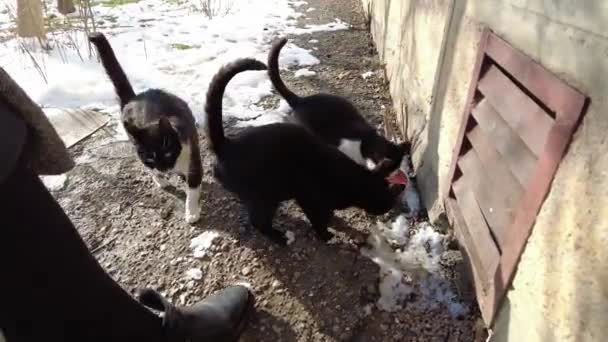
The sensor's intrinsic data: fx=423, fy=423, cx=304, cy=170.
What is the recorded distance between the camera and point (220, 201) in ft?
8.84

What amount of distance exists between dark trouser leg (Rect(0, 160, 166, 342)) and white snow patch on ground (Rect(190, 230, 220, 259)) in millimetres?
1033

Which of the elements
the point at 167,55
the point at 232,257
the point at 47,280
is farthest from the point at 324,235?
the point at 167,55

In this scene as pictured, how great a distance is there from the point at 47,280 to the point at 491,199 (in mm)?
1547

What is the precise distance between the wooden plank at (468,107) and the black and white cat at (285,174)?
1.14 ft

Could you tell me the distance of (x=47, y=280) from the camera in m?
1.07

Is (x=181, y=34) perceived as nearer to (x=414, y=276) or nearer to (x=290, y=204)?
(x=290, y=204)

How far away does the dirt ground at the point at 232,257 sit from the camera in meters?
1.92

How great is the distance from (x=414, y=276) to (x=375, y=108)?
1952mm

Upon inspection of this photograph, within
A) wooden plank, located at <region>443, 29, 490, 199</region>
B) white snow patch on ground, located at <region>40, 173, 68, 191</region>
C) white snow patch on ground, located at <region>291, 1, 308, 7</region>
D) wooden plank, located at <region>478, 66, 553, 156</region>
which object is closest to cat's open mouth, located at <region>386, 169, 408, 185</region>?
wooden plank, located at <region>443, 29, 490, 199</region>

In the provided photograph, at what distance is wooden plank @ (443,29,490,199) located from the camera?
1804 millimetres

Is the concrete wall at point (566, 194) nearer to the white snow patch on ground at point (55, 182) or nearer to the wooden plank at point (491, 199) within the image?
the wooden plank at point (491, 199)

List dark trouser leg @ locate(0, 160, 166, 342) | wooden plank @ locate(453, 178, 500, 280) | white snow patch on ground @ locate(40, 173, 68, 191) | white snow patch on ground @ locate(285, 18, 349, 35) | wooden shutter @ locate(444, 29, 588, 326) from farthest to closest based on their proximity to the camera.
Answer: white snow patch on ground @ locate(285, 18, 349, 35)
white snow patch on ground @ locate(40, 173, 68, 191)
wooden plank @ locate(453, 178, 500, 280)
wooden shutter @ locate(444, 29, 588, 326)
dark trouser leg @ locate(0, 160, 166, 342)

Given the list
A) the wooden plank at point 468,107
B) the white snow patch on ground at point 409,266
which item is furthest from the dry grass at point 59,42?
the wooden plank at point 468,107

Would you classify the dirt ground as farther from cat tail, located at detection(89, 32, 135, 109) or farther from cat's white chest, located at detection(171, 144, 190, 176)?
cat tail, located at detection(89, 32, 135, 109)
